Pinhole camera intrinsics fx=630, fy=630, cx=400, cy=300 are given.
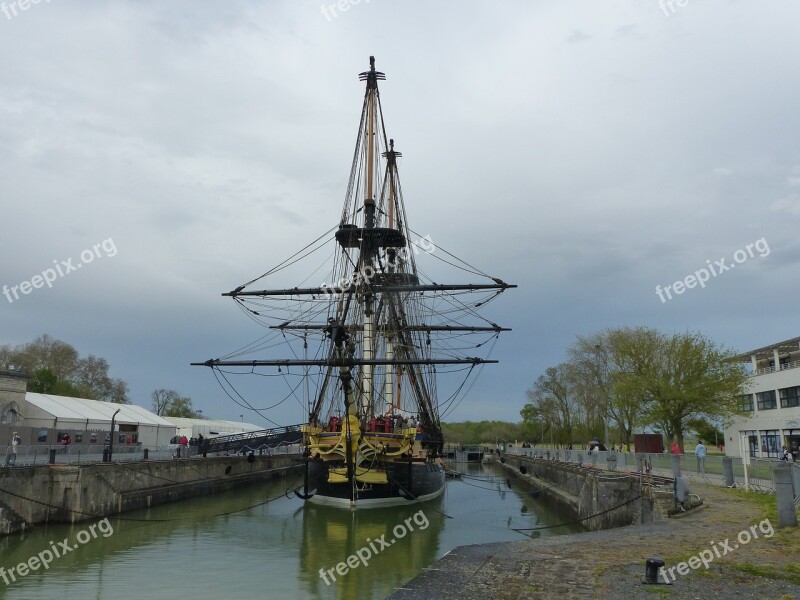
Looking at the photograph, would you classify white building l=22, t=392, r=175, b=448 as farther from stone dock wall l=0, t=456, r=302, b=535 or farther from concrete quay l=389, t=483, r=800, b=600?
concrete quay l=389, t=483, r=800, b=600

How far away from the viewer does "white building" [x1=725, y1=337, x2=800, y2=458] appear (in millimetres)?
41062

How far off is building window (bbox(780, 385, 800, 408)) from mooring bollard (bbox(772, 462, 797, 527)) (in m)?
33.0

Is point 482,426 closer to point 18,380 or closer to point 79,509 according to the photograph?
point 18,380

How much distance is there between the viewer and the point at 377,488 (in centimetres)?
3020

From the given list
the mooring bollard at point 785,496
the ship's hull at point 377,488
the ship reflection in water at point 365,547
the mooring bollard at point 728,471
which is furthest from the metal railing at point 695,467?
the ship's hull at point 377,488

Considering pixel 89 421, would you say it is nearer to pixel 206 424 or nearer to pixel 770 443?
pixel 206 424

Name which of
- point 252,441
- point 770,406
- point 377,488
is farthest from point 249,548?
point 770,406

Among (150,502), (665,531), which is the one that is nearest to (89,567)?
(150,502)

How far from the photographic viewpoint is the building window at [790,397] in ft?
135

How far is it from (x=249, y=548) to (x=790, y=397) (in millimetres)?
37515

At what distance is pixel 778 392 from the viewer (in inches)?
1720

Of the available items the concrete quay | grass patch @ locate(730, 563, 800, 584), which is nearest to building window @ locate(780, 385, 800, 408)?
the concrete quay

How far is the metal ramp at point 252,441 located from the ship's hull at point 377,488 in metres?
11.4

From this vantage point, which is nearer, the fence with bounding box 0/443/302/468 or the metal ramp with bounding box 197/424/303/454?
the fence with bounding box 0/443/302/468
